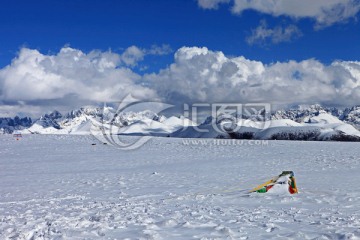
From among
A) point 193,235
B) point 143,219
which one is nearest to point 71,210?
point 143,219

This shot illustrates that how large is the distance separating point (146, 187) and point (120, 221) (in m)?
8.51

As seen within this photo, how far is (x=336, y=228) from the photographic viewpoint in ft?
31.9

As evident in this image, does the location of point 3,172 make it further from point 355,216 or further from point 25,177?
point 355,216

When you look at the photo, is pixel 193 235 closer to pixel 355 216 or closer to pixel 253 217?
pixel 253 217

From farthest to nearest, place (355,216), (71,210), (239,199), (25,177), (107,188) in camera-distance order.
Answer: (25,177) → (107,188) → (239,199) → (71,210) → (355,216)

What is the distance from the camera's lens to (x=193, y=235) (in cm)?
972

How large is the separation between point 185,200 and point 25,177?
600 inches

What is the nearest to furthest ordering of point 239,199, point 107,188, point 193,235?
point 193,235, point 239,199, point 107,188

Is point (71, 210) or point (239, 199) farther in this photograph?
point (239, 199)

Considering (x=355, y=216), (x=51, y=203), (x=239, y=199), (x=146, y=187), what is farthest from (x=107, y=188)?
(x=355, y=216)

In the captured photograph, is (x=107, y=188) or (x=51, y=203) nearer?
(x=51, y=203)

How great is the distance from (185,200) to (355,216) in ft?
21.4

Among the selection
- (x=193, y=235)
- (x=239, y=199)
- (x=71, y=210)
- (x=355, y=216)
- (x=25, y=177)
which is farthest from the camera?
(x=25, y=177)

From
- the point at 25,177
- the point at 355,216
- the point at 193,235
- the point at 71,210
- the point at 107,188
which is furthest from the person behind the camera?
the point at 25,177
